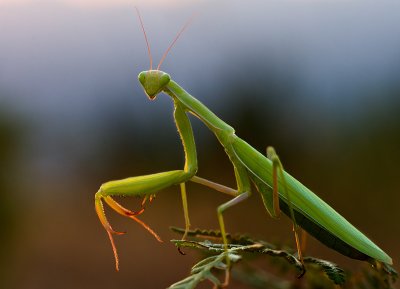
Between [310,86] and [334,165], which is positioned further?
[310,86]

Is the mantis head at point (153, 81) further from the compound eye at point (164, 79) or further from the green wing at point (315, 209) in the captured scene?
the green wing at point (315, 209)

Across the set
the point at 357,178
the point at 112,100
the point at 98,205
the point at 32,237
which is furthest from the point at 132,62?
the point at 98,205

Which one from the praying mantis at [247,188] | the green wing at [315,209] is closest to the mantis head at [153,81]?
the praying mantis at [247,188]

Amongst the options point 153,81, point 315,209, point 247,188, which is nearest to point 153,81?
point 153,81

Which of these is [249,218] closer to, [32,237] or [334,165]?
[334,165]

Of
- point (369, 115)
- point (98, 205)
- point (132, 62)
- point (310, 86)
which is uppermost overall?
point (132, 62)
